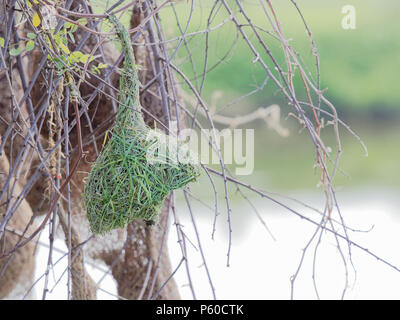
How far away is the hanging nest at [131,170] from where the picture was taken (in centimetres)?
86

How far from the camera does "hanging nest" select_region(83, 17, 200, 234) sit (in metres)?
0.86

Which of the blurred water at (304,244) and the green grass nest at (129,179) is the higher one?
the blurred water at (304,244)

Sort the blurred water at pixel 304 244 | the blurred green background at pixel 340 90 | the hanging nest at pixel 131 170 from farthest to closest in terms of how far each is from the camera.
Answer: the blurred green background at pixel 340 90 → the blurred water at pixel 304 244 → the hanging nest at pixel 131 170

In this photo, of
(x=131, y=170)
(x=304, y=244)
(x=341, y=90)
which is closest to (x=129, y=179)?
(x=131, y=170)

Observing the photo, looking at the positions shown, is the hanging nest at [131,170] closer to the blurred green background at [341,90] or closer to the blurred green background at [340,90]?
the blurred green background at [341,90]

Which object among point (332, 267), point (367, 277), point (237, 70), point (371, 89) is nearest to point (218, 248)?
point (332, 267)

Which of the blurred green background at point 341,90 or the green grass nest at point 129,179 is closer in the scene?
the green grass nest at point 129,179

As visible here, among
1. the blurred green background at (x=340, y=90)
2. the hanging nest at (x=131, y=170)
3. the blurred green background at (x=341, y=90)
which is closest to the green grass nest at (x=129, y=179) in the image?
the hanging nest at (x=131, y=170)

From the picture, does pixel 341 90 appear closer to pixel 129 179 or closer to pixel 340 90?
pixel 340 90

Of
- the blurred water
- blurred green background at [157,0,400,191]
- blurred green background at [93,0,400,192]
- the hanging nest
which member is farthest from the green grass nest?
blurred green background at [93,0,400,192]

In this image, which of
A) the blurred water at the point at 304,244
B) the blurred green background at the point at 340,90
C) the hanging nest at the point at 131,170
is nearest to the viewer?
the hanging nest at the point at 131,170

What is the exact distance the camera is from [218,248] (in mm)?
4617
